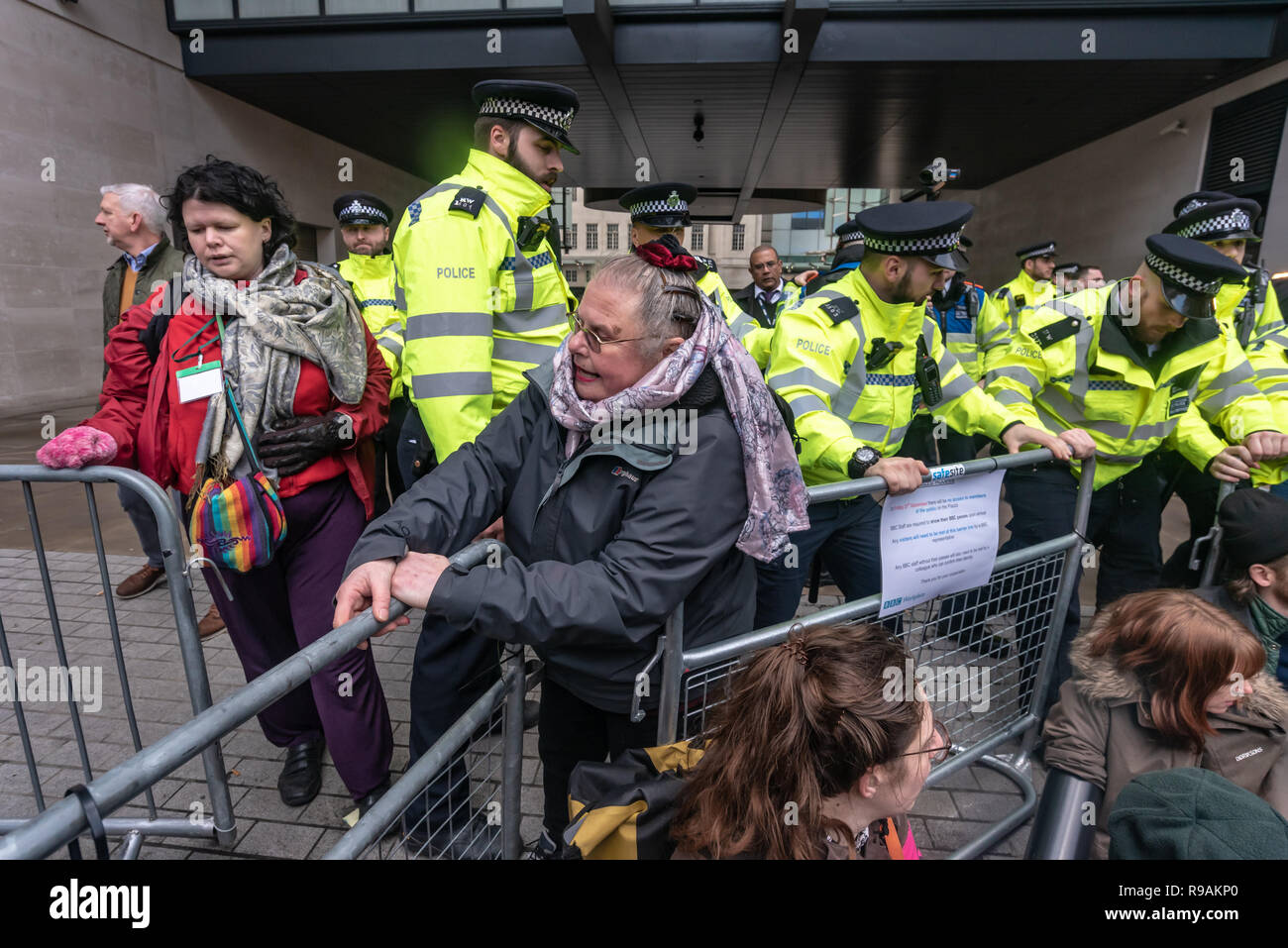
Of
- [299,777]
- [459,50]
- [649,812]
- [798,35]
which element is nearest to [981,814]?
[649,812]

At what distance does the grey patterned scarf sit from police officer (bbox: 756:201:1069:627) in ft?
5.06

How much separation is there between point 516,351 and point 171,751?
1.86m

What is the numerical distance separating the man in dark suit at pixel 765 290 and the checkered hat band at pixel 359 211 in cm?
332

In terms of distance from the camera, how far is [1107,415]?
10.00 feet

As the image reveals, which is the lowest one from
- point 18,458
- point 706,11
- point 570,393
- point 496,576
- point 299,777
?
point 299,777

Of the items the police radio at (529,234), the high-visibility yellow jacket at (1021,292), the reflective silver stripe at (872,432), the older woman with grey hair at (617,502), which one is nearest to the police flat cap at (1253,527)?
the reflective silver stripe at (872,432)

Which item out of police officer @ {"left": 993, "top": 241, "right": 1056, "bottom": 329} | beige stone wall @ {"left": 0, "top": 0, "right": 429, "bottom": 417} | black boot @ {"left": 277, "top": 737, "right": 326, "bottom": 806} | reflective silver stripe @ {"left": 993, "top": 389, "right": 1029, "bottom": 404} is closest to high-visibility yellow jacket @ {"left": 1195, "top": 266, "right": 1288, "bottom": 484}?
reflective silver stripe @ {"left": 993, "top": 389, "right": 1029, "bottom": 404}

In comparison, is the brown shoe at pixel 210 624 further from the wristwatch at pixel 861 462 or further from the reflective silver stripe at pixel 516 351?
the wristwatch at pixel 861 462

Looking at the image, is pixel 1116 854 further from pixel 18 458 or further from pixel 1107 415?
pixel 18 458

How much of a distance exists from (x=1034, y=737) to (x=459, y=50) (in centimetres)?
1198

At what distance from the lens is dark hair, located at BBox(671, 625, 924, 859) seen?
122 cm

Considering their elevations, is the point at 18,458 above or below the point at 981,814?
above

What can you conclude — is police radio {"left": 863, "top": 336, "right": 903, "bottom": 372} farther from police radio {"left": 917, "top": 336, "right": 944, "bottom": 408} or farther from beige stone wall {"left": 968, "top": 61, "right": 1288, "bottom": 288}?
beige stone wall {"left": 968, "top": 61, "right": 1288, "bottom": 288}

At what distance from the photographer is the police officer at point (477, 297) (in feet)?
6.84
